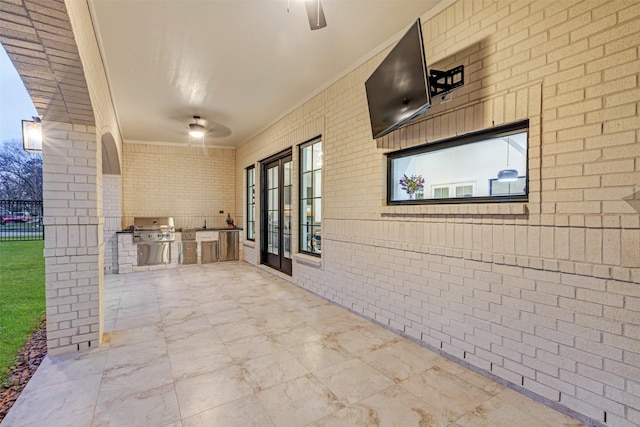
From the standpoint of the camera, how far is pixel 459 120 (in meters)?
2.40

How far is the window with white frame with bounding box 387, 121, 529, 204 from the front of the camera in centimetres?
215

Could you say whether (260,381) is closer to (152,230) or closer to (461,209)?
(461,209)

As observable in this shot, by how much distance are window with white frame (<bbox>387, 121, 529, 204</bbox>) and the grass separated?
376 centimetres

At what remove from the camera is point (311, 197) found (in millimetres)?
4723

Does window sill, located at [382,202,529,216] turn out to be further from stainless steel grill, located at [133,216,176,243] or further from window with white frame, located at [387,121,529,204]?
stainless steel grill, located at [133,216,176,243]

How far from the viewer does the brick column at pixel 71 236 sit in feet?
8.57

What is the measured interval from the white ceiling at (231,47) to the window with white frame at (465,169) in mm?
1214

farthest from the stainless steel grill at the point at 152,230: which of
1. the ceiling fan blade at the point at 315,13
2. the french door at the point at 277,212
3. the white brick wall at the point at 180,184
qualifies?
the ceiling fan blade at the point at 315,13

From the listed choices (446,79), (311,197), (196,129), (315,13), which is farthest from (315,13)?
(196,129)

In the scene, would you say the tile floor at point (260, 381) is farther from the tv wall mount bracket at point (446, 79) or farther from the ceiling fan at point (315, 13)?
the ceiling fan at point (315, 13)

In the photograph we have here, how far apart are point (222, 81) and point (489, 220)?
3.60 m

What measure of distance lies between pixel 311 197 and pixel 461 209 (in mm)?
2680

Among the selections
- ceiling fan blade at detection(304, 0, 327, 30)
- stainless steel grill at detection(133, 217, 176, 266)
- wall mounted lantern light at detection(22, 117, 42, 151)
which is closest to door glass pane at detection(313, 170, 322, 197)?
ceiling fan blade at detection(304, 0, 327, 30)

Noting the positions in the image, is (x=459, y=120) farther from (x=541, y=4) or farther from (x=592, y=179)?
(x=592, y=179)
